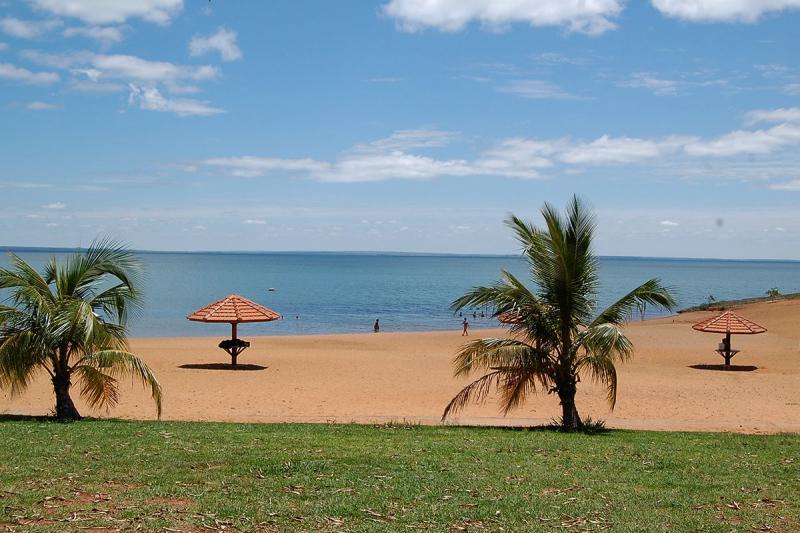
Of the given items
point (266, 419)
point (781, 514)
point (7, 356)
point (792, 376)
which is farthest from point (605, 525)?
point (792, 376)

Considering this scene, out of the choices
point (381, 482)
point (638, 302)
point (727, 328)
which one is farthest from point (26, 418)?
point (727, 328)

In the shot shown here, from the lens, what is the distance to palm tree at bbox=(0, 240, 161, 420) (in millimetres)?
11805

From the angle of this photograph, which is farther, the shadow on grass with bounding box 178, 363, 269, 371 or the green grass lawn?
the shadow on grass with bounding box 178, 363, 269, 371

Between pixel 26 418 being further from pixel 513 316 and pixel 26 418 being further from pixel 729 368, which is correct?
pixel 729 368

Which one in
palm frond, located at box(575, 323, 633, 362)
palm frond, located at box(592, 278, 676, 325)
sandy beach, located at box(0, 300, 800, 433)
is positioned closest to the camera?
palm frond, located at box(575, 323, 633, 362)

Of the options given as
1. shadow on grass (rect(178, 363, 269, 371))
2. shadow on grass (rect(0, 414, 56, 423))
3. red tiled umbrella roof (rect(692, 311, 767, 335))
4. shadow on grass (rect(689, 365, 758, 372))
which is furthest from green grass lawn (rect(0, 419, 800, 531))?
red tiled umbrella roof (rect(692, 311, 767, 335))

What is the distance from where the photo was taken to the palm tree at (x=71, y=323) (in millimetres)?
11805

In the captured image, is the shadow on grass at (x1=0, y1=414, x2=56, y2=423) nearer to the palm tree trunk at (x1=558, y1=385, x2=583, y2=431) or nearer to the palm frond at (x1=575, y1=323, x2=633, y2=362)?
the palm tree trunk at (x1=558, y1=385, x2=583, y2=431)

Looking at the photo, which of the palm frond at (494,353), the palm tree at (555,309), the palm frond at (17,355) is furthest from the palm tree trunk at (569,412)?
the palm frond at (17,355)

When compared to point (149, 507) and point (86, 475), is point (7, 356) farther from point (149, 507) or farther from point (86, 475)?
point (149, 507)

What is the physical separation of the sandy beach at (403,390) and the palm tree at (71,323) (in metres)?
1.83

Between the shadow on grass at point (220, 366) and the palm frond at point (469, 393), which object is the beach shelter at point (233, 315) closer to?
the shadow on grass at point (220, 366)

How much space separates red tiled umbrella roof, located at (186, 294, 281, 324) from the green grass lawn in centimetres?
1348

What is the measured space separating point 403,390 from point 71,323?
9351 mm
